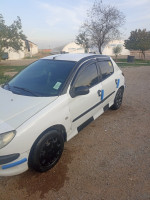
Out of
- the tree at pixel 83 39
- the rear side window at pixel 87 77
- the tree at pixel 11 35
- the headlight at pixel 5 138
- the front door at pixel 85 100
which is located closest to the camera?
the headlight at pixel 5 138

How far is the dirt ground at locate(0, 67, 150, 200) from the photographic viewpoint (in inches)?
84.0

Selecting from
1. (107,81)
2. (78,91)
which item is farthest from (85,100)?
(107,81)

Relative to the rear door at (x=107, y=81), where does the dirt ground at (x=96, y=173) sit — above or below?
below

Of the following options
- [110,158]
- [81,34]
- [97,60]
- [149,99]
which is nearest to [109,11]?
[81,34]

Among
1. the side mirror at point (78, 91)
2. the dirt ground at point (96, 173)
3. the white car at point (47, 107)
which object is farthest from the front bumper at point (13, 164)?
the side mirror at point (78, 91)

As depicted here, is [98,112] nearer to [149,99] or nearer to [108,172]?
[108,172]

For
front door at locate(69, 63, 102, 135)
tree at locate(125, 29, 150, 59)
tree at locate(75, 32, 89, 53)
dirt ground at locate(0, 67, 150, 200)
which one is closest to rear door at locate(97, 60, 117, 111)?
front door at locate(69, 63, 102, 135)

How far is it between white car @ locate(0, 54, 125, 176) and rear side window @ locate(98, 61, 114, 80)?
0.03 meters

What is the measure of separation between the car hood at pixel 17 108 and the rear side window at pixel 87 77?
689 mm

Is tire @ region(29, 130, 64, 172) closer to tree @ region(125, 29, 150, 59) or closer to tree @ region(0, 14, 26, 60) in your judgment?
tree @ region(0, 14, 26, 60)

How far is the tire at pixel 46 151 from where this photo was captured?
2.15m

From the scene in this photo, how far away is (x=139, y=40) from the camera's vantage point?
95.3ft

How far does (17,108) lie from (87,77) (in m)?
1.50

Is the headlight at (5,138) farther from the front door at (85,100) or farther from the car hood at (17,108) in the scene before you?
the front door at (85,100)
